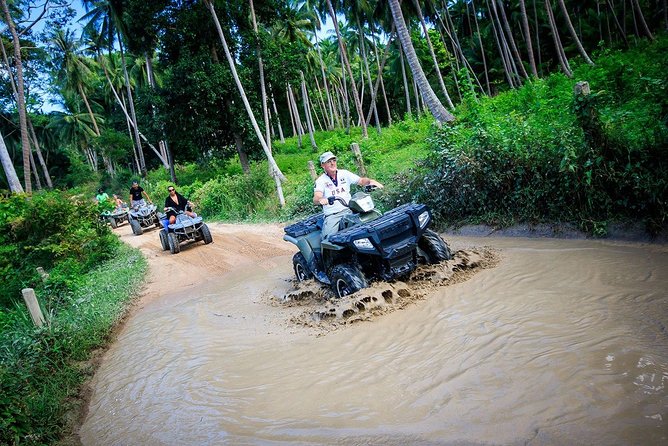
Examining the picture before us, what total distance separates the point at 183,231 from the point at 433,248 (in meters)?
7.78

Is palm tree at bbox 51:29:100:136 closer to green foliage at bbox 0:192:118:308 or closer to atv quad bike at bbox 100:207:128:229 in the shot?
atv quad bike at bbox 100:207:128:229

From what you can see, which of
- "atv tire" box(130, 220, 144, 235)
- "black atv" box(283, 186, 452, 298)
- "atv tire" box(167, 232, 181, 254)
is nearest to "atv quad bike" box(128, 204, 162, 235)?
"atv tire" box(130, 220, 144, 235)

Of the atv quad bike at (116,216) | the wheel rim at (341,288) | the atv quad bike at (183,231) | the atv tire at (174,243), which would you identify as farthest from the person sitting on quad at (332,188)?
the atv quad bike at (116,216)

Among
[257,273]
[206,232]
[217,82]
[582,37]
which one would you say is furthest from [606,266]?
[582,37]

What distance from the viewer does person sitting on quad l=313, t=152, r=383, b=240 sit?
5758 mm

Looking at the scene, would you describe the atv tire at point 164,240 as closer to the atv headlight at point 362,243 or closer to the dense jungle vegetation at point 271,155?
the dense jungle vegetation at point 271,155

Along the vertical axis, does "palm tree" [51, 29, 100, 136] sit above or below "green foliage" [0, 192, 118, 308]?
above

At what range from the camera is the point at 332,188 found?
5961 millimetres

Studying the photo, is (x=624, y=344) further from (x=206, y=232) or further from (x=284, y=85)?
(x=284, y=85)

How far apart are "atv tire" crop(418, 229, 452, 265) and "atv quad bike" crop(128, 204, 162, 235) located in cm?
1339

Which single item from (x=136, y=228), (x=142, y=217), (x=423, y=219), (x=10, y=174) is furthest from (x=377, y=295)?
(x=10, y=174)

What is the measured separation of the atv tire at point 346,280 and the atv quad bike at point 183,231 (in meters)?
7.06

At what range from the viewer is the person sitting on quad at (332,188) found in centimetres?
576

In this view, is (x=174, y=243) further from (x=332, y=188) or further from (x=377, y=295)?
(x=377, y=295)
